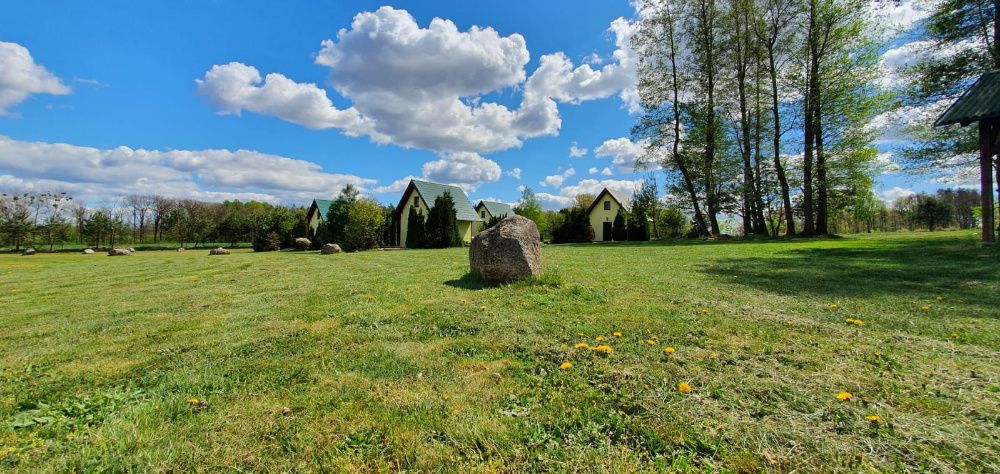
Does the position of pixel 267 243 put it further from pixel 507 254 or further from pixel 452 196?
pixel 507 254

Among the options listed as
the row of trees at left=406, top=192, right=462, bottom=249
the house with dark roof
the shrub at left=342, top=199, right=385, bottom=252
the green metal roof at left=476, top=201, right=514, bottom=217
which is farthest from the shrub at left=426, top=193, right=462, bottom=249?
the green metal roof at left=476, top=201, right=514, bottom=217

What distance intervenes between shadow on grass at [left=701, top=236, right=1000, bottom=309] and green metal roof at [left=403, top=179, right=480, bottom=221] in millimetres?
25805

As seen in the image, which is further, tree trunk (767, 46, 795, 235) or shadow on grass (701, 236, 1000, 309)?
tree trunk (767, 46, 795, 235)

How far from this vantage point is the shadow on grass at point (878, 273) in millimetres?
5914

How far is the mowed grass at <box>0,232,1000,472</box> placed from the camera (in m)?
1.92

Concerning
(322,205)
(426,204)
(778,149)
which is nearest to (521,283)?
(778,149)

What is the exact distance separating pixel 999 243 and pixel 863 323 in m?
11.7

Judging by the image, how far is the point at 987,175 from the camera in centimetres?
1045

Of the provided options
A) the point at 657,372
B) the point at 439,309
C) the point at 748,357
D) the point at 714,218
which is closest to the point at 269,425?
the point at 657,372

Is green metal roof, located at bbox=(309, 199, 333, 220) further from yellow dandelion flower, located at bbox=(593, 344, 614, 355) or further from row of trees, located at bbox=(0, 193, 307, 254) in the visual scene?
yellow dandelion flower, located at bbox=(593, 344, 614, 355)

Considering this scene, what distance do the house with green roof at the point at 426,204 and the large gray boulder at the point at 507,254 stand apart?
81.9 ft

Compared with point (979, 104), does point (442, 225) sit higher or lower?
lower

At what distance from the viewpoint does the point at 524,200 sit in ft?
158

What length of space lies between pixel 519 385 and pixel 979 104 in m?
15.9
